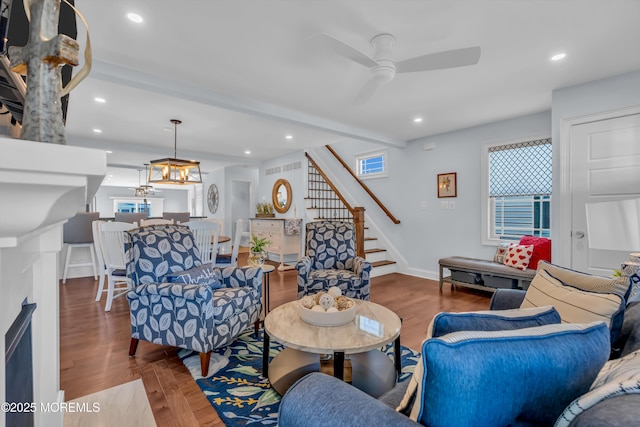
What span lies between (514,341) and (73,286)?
5.42m

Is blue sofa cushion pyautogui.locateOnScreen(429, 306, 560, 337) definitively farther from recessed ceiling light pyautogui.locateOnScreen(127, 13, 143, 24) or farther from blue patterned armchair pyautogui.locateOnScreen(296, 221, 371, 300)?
recessed ceiling light pyautogui.locateOnScreen(127, 13, 143, 24)

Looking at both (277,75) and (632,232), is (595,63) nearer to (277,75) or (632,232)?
(632,232)

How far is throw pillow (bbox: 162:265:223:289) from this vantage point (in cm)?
235

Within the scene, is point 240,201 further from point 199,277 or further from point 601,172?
point 601,172

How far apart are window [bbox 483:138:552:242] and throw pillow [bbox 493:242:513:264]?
7.7 inches

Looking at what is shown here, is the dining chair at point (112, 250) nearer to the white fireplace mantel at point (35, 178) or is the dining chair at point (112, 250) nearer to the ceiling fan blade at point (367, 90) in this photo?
the ceiling fan blade at point (367, 90)

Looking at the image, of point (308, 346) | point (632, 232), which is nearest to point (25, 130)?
point (308, 346)

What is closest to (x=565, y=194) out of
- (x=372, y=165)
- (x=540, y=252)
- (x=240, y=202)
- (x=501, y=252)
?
(x=540, y=252)

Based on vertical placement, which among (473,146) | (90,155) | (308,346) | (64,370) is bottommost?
(64,370)

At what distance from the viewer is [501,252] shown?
13.2 feet

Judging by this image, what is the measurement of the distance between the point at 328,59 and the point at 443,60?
92 cm

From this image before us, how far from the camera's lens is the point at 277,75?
2.80 m

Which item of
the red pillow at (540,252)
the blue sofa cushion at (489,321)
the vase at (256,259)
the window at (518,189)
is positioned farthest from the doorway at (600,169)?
the vase at (256,259)

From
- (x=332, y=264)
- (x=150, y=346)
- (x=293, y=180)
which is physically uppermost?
(x=293, y=180)
